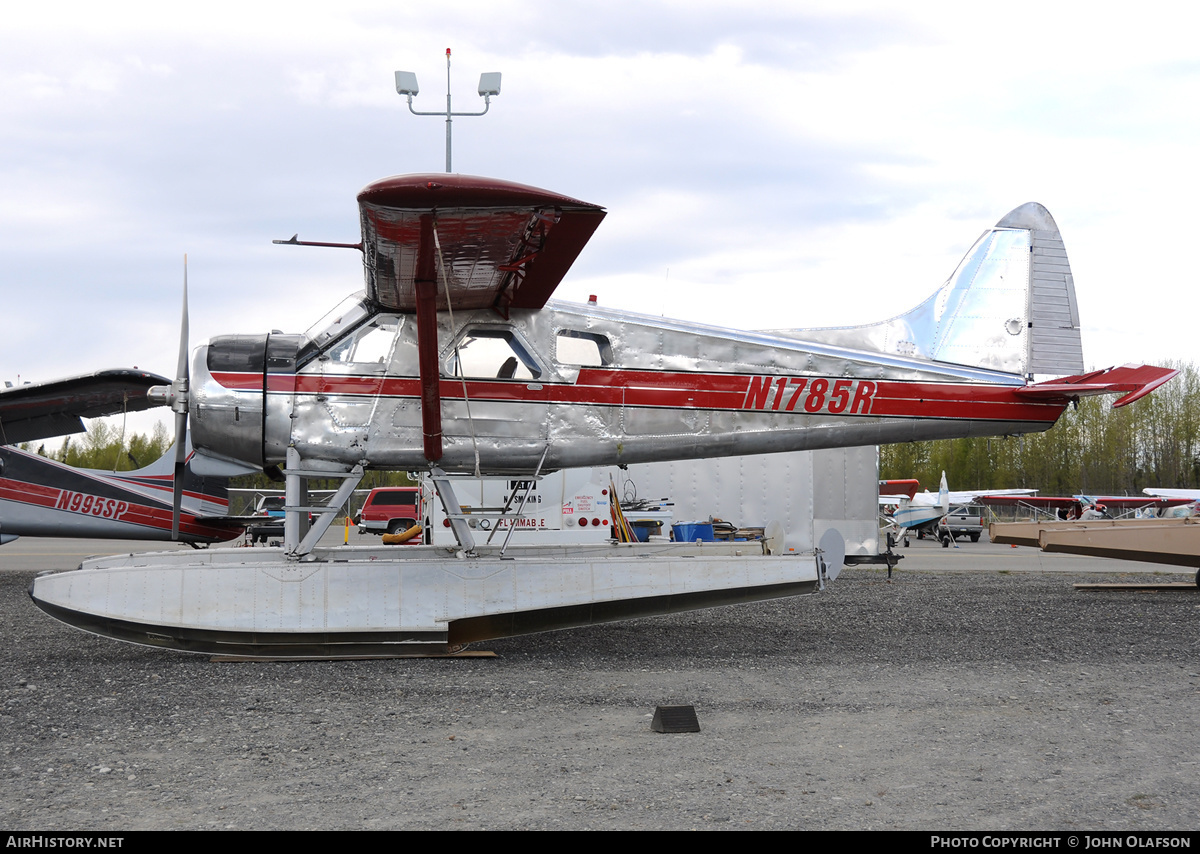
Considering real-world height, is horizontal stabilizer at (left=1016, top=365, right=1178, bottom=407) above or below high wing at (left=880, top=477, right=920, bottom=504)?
above

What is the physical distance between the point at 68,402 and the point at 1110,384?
1190cm

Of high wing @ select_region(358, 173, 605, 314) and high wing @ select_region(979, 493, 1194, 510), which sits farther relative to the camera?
high wing @ select_region(979, 493, 1194, 510)

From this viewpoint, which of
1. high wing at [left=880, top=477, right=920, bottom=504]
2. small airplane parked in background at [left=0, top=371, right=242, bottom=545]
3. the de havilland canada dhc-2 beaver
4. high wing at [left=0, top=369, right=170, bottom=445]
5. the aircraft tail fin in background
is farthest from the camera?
high wing at [left=880, top=477, right=920, bottom=504]

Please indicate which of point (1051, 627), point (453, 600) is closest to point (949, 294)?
point (1051, 627)

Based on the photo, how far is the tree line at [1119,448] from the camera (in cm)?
5656

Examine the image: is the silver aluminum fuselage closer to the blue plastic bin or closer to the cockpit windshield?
the cockpit windshield

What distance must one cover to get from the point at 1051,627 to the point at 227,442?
7.81m

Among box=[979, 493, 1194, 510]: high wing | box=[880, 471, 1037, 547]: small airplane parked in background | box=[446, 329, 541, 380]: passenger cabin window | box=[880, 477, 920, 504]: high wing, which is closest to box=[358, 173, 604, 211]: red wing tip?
box=[446, 329, 541, 380]: passenger cabin window

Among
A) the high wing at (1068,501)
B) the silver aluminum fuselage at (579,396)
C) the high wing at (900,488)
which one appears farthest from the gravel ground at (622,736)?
the high wing at (1068,501)

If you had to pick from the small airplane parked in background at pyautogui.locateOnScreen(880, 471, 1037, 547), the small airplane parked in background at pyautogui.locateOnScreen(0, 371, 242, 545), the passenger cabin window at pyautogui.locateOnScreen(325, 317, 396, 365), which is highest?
the passenger cabin window at pyautogui.locateOnScreen(325, 317, 396, 365)

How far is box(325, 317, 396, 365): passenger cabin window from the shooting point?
279 inches

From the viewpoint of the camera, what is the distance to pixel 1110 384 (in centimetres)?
726

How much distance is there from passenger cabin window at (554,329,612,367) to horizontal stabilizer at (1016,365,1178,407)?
3.64 meters

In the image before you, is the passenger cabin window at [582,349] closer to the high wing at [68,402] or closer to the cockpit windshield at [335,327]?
the cockpit windshield at [335,327]
